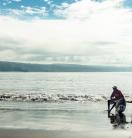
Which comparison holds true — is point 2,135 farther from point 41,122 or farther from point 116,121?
point 116,121

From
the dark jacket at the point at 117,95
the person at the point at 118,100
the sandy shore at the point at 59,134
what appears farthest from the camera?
the dark jacket at the point at 117,95

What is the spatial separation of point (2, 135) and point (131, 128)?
6.85 metres

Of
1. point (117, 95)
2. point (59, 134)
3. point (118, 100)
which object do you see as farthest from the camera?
point (117, 95)

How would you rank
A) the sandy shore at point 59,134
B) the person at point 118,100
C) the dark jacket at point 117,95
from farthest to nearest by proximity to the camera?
the dark jacket at point 117,95, the person at point 118,100, the sandy shore at point 59,134

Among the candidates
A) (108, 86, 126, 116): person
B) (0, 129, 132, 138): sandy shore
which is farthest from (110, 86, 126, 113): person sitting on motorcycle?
(0, 129, 132, 138): sandy shore

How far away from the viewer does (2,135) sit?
66.6 feet

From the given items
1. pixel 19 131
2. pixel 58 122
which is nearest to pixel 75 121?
pixel 58 122

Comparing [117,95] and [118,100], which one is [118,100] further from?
[117,95]

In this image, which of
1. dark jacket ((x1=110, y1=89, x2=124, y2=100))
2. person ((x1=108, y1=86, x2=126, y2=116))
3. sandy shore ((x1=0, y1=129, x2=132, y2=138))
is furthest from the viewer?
dark jacket ((x1=110, y1=89, x2=124, y2=100))

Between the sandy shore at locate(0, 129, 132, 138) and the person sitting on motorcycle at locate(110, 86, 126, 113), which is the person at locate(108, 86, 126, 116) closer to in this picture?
the person sitting on motorcycle at locate(110, 86, 126, 113)

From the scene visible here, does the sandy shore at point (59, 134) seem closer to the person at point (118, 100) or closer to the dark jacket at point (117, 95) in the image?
the person at point (118, 100)

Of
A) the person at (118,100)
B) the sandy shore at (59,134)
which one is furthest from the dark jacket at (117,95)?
the sandy shore at (59,134)

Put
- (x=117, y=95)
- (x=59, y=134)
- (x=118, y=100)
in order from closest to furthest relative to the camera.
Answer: (x=59, y=134), (x=118, y=100), (x=117, y=95)

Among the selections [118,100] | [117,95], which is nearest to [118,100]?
[118,100]
